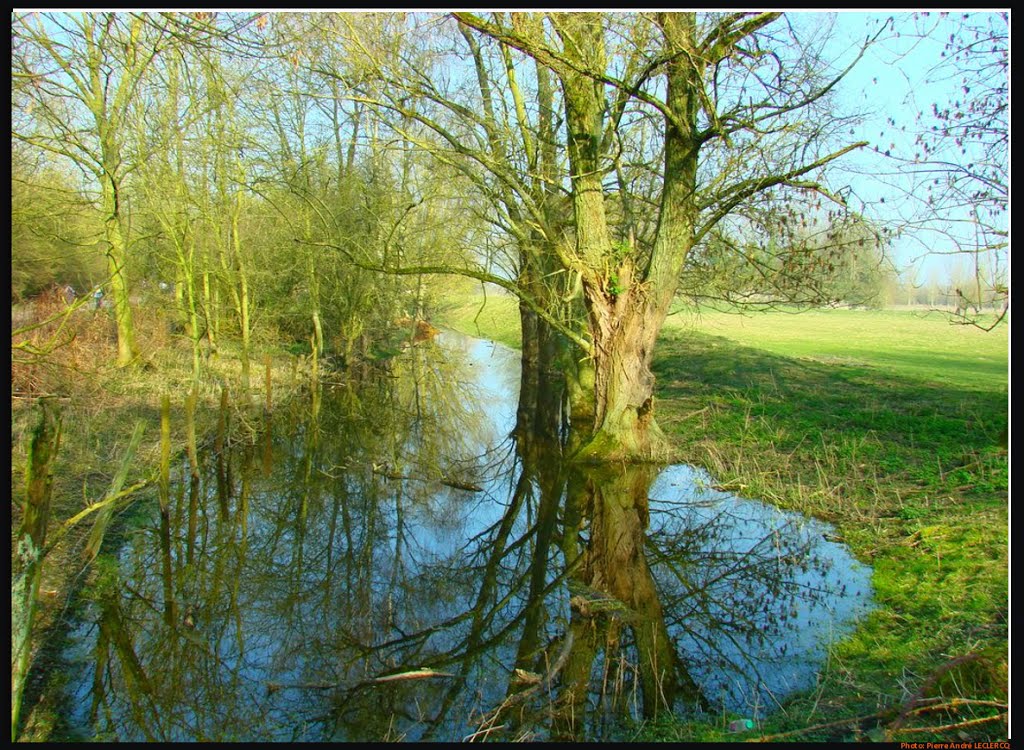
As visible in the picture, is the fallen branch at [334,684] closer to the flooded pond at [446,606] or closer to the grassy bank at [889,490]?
the flooded pond at [446,606]

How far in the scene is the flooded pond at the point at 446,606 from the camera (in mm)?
5320

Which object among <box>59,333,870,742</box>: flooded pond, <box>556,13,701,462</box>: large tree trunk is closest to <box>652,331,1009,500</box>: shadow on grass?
<box>59,333,870,742</box>: flooded pond

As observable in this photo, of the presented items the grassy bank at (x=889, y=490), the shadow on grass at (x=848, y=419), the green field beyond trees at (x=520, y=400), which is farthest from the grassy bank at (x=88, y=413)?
the shadow on grass at (x=848, y=419)

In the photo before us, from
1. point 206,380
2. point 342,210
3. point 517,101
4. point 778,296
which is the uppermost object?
point 517,101

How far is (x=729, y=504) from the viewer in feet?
33.7

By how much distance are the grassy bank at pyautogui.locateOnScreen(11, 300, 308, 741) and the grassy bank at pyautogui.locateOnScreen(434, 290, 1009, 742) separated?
4962 mm

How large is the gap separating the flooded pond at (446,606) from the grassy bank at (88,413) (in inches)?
10.9

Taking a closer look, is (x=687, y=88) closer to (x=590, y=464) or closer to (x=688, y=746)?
(x=590, y=464)

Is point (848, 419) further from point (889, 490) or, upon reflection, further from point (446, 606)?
point (446, 606)

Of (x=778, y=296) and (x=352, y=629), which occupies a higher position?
(x=778, y=296)

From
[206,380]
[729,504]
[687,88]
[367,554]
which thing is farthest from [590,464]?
[206,380]

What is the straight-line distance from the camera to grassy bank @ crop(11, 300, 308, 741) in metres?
6.27

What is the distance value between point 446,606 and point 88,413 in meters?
8.48

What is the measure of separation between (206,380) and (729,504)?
38.6 feet
